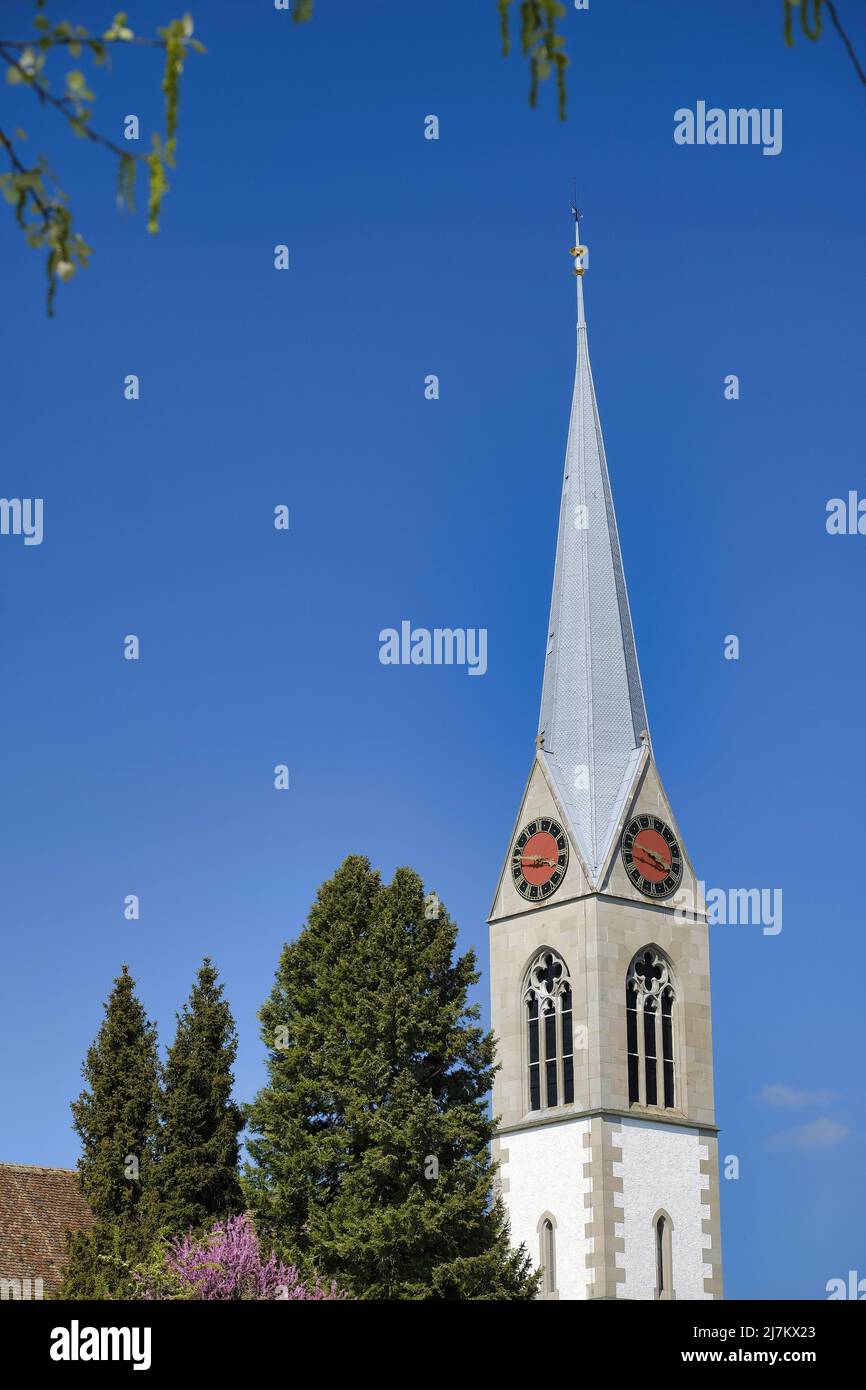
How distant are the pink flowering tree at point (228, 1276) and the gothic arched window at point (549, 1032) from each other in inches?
1012

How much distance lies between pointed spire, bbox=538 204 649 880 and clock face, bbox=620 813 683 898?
0.84 metres

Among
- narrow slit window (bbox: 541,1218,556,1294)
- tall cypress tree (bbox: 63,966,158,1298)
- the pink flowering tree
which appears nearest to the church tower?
narrow slit window (bbox: 541,1218,556,1294)

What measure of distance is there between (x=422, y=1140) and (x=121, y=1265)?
7.88 metres

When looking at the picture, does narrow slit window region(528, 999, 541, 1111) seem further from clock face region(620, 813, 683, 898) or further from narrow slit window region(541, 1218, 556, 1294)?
clock face region(620, 813, 683, 898)

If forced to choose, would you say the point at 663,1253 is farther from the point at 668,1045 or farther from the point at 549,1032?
the point at 549,1032

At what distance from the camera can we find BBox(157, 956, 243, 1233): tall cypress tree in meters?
47.6

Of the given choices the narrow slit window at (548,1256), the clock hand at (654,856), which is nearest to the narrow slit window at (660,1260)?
the narrow slit window at (548,1256)

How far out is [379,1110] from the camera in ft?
141

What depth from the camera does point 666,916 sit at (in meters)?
68.3

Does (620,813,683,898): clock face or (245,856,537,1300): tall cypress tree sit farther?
(620,813,683,898): clock face

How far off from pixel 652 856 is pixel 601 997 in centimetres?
558

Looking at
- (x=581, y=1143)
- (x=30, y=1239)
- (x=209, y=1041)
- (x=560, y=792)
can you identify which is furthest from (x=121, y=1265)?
(x=560, y=792)

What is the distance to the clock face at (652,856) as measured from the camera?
67875 millimetres
